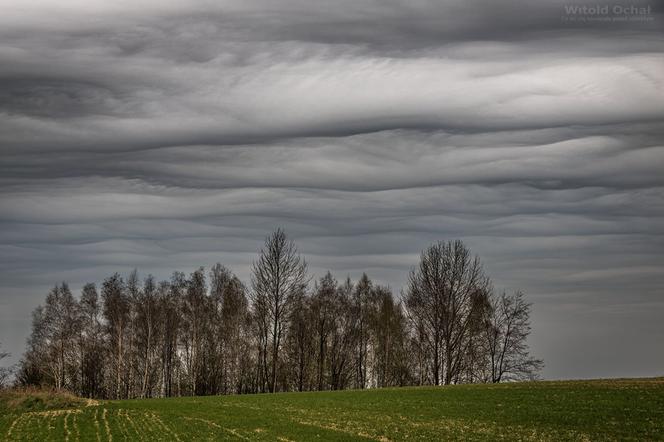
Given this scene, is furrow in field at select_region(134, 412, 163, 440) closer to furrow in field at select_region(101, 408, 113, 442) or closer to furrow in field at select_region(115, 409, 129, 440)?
furrow in field at select_region(115, 409, 129, 440)

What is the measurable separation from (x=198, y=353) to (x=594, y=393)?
70.8 meters

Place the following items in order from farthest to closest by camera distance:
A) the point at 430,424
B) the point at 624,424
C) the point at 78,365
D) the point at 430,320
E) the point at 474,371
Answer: the point at 78,365 → the point at 474,371 → the point at 430,320 → the point at 430,424 → the point at 624,424

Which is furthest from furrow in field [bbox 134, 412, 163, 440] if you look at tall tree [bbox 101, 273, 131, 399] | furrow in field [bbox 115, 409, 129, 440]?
tall tree [bbox 101, 273, 131, 399]

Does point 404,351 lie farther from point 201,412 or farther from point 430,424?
point 430,424

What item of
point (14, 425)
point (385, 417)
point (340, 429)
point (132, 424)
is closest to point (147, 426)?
point (132, 424)

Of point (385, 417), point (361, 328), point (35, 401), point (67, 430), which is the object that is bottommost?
point (67, 430)

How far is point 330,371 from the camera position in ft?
380

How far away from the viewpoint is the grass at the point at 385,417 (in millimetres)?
36000

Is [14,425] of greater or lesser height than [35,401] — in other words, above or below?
below

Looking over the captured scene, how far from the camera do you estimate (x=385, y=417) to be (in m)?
45.1

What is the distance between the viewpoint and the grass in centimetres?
3600

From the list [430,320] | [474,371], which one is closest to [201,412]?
[430,320]

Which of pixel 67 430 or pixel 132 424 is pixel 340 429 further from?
pixel 67 430

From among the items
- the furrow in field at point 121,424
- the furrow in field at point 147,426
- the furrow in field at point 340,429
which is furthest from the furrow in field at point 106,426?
the furrow in field at point 340,429
